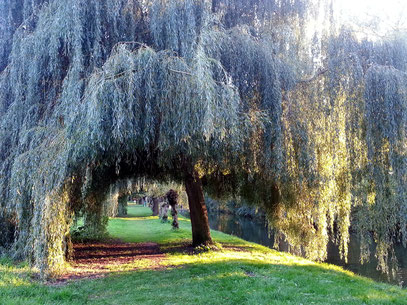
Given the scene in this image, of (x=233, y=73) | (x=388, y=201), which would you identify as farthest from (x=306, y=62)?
(x=388, y=201)

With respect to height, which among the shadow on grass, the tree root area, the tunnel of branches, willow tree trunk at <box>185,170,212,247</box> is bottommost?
the tree root area

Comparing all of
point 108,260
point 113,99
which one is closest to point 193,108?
point 113,99

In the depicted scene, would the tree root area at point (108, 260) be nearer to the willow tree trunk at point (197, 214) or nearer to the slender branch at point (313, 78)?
the willow tree trunk at point (197, 214)

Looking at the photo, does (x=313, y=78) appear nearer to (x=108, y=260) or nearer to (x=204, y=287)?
(x=204, y=287)

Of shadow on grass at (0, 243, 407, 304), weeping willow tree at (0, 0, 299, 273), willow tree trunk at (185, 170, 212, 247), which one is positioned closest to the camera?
shadow on grass at (0, 243, 407, 304)

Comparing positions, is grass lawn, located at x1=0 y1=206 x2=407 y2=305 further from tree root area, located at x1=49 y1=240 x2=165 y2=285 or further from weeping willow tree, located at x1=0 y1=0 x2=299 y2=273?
weeping willow tree, located at x1=0 y1=0 x2=299 y2=273

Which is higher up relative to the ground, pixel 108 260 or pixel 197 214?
pixel 197 214

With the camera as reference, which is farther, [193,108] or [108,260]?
[108,260]

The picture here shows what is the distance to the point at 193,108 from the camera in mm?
6199

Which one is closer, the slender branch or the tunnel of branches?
the tunnel of branches

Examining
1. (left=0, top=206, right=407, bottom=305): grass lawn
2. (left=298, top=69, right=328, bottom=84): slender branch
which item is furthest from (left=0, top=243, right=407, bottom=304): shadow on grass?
(left=298, top=69, right=328, bottom=84): slender branch

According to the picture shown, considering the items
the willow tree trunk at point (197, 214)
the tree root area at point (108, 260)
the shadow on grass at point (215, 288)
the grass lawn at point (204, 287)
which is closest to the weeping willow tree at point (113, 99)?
the grass lawn at point (204, 287)

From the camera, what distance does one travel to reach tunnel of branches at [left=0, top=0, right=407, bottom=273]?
6.35m

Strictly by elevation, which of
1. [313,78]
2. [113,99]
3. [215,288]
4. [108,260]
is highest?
[313,78]
